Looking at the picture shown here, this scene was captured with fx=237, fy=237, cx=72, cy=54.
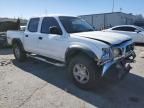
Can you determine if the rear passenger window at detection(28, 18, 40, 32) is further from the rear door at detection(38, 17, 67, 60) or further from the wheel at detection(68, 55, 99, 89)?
the wheel at detection(68, 55, 99, 89)

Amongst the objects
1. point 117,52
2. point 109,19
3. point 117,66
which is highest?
point 109,19

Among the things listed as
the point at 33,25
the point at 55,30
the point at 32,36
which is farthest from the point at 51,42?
the point at 33,25

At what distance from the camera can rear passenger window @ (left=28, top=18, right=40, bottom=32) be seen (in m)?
8.38

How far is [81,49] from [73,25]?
60.0 inches

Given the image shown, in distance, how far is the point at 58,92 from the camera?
6.01m

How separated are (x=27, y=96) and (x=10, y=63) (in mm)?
4407

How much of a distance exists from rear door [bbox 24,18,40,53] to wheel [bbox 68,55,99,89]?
7.55 ft

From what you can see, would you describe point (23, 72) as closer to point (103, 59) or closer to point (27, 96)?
point (27, 96)

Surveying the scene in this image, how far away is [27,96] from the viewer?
18.7 feet

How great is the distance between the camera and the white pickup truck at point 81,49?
18.8 ft

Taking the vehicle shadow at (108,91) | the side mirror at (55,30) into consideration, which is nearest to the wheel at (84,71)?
the vehicle shadow at (108,91)

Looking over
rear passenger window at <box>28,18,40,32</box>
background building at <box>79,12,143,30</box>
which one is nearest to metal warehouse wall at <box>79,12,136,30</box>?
background building at <box>79,12,143,30</box>

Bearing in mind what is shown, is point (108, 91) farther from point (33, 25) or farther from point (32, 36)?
point (33, 25)

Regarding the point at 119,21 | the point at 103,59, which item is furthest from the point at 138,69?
the point at 119,21
